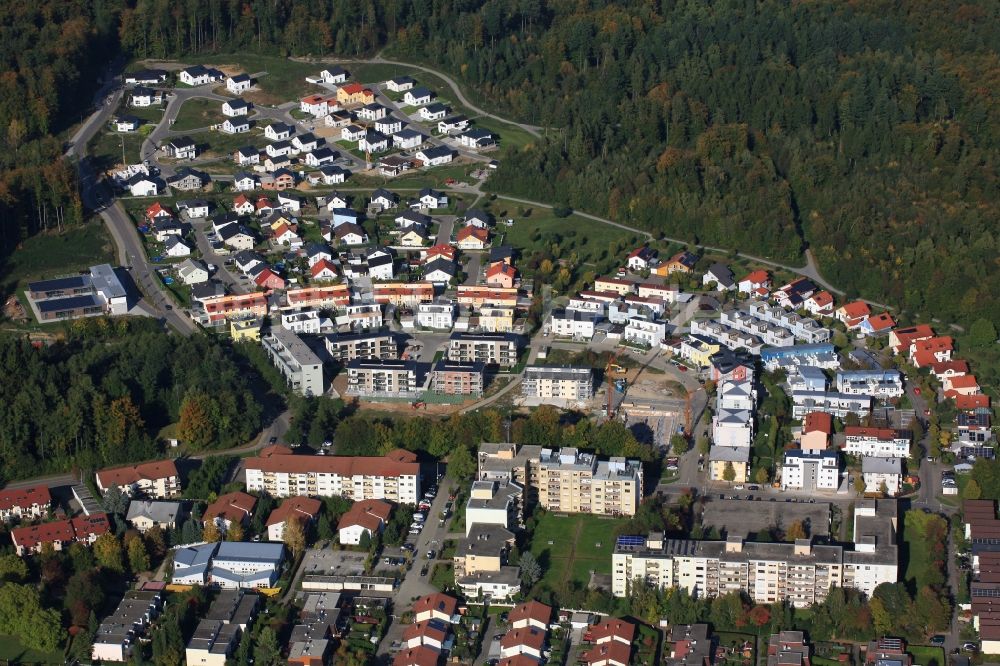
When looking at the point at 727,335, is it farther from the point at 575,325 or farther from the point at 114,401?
the point at 114,401

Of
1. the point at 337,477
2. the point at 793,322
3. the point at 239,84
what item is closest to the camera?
the point at 337,477

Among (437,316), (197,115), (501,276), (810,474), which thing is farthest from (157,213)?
(810,474)

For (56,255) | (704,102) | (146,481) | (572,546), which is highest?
(704,102)

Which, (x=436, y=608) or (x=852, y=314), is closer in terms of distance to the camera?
(x=436, y=608)

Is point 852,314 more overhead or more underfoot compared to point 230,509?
more overhead

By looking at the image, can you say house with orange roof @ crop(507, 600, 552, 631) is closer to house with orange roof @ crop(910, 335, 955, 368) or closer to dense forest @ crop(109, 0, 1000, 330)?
house with orange roof @ crop(910, 335, 955, 368)

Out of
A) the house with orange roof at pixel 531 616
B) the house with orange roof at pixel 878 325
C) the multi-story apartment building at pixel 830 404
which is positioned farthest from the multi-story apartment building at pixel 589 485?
the house with orange roof at pixel 878 325

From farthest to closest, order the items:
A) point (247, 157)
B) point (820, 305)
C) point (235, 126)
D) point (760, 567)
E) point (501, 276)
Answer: point (235, 126), point (247, 157), point (501, 276), point (820, 305), point (760, 567)
